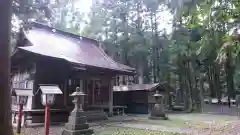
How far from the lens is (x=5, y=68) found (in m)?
4.21

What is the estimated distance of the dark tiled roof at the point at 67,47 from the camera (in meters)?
12.5

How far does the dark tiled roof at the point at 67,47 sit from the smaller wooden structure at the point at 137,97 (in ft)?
14.1

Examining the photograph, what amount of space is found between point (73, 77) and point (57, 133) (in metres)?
4.40

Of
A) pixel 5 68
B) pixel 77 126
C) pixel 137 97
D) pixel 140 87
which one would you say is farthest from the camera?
pixel 137 97

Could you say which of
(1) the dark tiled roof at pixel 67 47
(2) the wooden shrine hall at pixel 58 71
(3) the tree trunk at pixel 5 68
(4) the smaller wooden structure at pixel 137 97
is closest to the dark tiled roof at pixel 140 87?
(4) the smaller wooden structure at pixel 137 97

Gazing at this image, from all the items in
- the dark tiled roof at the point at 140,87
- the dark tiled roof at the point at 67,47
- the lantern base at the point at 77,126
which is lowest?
the lantern base at the point at 77,126

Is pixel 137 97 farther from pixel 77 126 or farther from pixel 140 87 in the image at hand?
pixel 77 126

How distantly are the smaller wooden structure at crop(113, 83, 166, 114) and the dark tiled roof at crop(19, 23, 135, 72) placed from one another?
169 inches

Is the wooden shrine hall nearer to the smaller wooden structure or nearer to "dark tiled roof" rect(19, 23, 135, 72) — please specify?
"dark tiled roof" rect(19, 23, 135, 72)

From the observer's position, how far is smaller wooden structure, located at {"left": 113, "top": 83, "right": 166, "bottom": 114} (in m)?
19.4

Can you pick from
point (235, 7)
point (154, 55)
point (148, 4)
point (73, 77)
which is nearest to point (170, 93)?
point (154, 55)

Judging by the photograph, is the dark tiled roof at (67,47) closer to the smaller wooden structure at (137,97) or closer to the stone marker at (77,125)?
the stone marker at (77,125)

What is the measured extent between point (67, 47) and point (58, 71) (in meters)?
2.63

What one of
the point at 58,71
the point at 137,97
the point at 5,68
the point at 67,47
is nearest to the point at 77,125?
the point at 5,68
